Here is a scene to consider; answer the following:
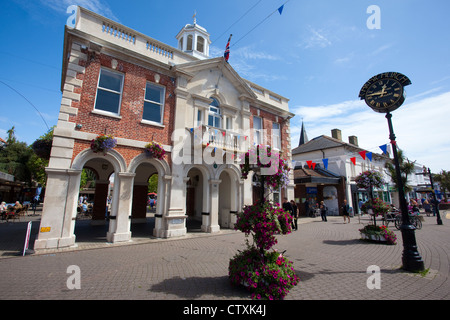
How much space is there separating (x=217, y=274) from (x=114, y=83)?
9.38 metres

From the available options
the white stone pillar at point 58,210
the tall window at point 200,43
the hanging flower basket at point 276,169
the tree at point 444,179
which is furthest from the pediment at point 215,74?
the tree at point 444,179

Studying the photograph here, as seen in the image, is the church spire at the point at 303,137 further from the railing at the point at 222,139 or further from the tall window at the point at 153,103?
the tall window at the point at 153,103

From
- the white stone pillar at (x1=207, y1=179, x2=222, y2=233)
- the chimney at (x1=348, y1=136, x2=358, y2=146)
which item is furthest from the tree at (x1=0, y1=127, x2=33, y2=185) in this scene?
the chimney at (x1=348, y1=136, x2=358, y2=146)

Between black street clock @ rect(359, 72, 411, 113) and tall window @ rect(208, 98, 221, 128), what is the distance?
25.6 ft

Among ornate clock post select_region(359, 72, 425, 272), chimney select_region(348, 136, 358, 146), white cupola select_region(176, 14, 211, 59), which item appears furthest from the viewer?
chimney select_region(348, 136, 358, 146)

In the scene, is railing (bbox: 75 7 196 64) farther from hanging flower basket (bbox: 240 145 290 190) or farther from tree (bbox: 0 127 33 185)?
tree (bbox: 0 127 33 185)

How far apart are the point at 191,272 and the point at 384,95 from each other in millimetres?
7964

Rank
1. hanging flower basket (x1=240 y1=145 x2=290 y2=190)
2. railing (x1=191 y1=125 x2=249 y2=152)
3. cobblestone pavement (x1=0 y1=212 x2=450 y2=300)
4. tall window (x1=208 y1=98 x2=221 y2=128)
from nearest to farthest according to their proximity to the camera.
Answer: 1. cobblestone pavement (x1=0 y1=212 x2=450 y2=300)
2. hanging flower basket (x1=240 y1=145 x2=290 y2=190)
3. railing (x1=191 y1=125 x2=249 y2=152)
4. tall window (x1=208 y1=98 x2=221 y2=128)

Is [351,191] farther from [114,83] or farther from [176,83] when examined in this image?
[114,83]

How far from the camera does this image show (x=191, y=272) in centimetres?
554

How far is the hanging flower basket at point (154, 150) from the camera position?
31.8ft

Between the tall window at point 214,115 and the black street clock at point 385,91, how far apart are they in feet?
25.6

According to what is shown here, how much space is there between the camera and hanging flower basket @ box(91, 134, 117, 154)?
8.38m
